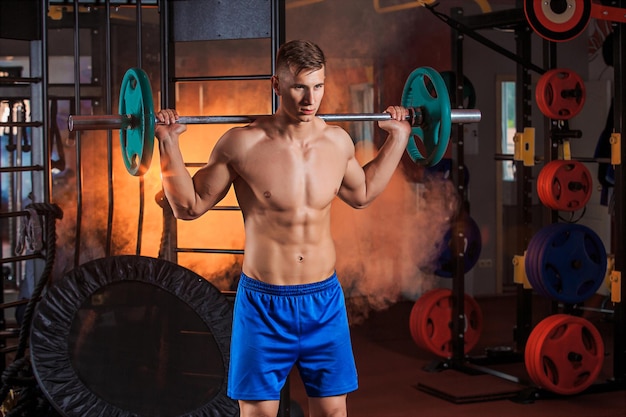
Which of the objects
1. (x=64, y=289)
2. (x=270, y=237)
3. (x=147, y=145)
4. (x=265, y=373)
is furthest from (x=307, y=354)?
(x=64, y=289)

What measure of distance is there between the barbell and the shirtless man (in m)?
0.06

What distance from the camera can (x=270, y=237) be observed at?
233cm

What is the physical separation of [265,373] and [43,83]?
6.07 ft

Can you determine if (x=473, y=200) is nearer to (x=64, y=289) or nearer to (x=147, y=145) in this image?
(x=64, y=289)

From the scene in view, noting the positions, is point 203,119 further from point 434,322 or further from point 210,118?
point 434,322

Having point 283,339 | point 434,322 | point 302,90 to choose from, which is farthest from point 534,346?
point 302,90

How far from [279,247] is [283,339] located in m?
0.25

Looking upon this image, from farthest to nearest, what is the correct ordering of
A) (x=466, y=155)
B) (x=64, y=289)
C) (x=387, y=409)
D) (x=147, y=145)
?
(x=466, y=155), (x=387, y=409), (x=64, y=289), (x=147, y=145)

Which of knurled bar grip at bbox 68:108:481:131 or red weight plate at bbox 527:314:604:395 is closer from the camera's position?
knurled bar grip at bbox 68:108:481:131

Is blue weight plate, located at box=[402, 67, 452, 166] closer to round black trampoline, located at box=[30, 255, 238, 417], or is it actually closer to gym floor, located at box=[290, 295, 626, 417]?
round black trampoline, located at box=[30, 255, 238, 417]

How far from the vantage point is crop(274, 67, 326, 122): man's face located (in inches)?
86.2

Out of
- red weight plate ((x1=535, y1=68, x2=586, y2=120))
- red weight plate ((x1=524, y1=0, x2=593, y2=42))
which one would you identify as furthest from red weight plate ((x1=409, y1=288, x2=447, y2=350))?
red weight plate ((x1=524, y1=0, x2=593, y2=42))

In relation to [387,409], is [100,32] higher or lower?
higher

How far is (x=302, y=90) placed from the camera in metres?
2.20
